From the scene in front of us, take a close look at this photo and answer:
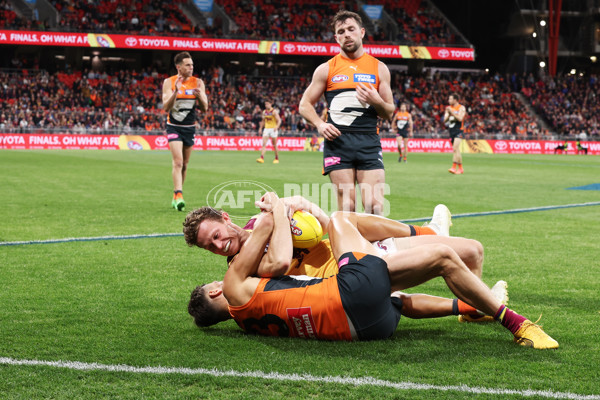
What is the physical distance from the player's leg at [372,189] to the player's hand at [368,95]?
0.72 metres

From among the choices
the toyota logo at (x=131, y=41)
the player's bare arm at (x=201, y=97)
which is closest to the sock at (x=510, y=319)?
the player's bare arm at (x=201, y=97)

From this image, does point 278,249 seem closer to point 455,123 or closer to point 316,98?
point 316,98

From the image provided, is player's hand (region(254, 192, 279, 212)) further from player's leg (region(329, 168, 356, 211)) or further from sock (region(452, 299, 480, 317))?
player's leg (region(329, 168, 356, 211))

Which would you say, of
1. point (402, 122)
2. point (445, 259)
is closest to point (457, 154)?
point (402, 122)

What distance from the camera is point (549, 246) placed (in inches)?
311

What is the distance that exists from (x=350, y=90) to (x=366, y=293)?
135 inches

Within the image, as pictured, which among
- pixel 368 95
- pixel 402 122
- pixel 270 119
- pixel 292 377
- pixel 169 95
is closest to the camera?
pixel 292 377

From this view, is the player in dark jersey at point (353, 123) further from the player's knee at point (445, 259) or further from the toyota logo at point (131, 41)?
the toyota logo at point (131, 41)

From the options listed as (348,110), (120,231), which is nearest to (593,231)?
(348,110)

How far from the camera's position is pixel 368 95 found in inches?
261

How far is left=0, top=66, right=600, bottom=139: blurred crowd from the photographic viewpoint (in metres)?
40.3

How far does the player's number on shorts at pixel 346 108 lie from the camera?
6.99 meters

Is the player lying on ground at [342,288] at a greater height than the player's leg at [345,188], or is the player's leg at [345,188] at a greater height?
the player's leg at [345,188]

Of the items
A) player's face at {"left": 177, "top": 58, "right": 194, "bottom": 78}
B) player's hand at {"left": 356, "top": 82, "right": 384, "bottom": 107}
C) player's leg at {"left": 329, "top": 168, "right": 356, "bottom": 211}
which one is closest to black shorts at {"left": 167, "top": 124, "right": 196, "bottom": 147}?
player's face at {"left": 177, "top": 58, "right": 194, "bottom": 78}
